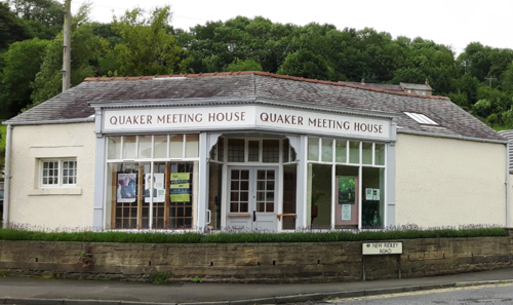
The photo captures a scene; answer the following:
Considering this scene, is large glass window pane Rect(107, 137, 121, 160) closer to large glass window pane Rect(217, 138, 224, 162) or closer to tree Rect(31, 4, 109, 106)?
large glass window pane Rect(217, 138, 224, 162)

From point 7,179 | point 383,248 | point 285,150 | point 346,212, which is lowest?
point 383,248

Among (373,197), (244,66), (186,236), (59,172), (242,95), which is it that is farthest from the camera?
(244,66)

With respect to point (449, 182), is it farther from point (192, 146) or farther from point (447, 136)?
point (192, 146)

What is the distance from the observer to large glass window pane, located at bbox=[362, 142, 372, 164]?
708 inches

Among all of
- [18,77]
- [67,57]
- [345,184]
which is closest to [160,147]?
[345,184]

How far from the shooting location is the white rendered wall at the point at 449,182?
1881 centimetres

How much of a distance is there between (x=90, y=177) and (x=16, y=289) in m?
4.84

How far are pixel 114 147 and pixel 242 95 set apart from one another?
3.93 metres

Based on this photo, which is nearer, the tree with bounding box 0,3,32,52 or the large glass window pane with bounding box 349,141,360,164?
the large glass window pane with bounding box 349,141,360,164

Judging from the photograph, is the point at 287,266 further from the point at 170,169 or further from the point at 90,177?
the point at 90,177

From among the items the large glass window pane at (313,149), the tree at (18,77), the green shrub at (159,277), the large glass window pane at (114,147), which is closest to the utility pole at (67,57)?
the large glass window pane at (114,147)

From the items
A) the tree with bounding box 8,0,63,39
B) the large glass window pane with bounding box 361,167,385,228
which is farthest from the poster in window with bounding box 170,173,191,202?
the tree with bounding box 8,0,63,39

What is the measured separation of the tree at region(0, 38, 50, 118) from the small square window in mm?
46063

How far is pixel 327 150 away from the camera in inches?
682
